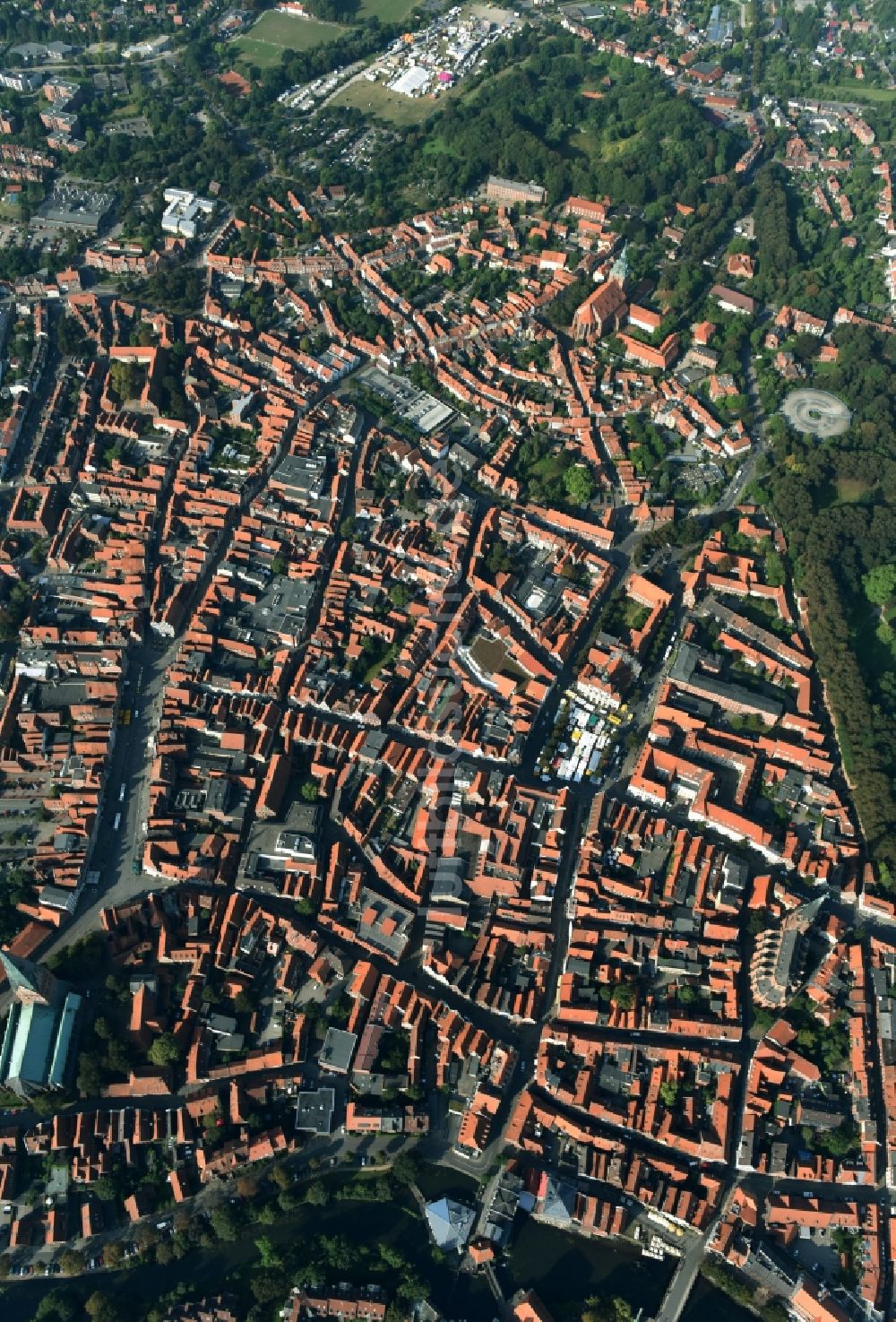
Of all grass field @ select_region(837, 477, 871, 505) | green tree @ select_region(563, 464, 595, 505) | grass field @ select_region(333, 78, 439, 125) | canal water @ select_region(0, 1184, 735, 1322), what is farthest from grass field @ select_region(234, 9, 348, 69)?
canal water @ select_region(0, 1184, 735, 1322)

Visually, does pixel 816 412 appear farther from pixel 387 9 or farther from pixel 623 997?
pixel 387 9

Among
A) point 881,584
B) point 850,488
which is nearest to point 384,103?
point 850,488

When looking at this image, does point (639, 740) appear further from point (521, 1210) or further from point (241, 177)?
point (241, 177)

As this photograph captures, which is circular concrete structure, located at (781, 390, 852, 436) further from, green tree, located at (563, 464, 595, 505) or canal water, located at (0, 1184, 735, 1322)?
canal water, located at (0, 1184, 735, 1322)

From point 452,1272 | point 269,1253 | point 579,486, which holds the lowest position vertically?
point 269,1253

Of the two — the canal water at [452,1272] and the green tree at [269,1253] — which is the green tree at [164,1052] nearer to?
the canal water at [452,1272]

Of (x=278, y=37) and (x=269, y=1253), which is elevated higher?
(x=278, y=37)

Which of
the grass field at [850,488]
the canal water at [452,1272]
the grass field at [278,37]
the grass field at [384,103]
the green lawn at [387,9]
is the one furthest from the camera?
the green lawn at [387,9]

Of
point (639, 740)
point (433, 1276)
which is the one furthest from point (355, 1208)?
point (639, 740)

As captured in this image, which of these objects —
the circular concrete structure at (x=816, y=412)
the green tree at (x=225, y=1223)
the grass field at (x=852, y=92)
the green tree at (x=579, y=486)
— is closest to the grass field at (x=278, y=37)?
the grass field at (x=852, y=92)
